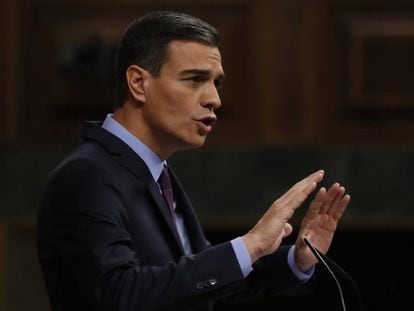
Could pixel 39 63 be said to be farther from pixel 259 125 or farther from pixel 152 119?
pixel 152 119

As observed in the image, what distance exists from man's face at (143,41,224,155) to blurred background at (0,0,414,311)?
1433mm

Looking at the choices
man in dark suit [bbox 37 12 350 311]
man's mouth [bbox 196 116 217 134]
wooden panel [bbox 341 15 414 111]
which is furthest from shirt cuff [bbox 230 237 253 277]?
wooden panel [bbox 341 15 414 111]

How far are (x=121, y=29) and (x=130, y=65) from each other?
1.44 meters

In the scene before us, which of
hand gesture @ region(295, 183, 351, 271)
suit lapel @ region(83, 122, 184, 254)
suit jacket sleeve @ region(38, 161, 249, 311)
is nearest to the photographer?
suit jacket sleeve @ region(38, 161, 249, 311)

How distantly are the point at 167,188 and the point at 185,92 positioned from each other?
0.64 ft

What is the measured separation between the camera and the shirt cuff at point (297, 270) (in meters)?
2.37

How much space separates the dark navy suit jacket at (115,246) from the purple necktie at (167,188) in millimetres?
67

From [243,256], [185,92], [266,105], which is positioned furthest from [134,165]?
[266,105]

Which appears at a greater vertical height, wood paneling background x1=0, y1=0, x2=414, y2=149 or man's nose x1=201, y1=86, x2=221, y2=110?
man's nose x1=201, y1=86, x2=221, y2=110

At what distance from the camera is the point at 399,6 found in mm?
3705

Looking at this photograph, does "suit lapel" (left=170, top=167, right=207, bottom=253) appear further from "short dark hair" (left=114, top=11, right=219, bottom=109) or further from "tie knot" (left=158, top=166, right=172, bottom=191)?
"short dark hair" (left=114, top=11, right=219, bottom=109)

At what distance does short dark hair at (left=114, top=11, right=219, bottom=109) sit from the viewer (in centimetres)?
226

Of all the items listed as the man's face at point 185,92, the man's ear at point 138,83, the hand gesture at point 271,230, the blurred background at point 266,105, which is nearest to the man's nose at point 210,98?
the man's face at point 185,92

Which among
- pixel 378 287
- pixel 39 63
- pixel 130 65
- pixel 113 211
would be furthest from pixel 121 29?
pixel 113 211
